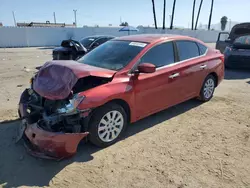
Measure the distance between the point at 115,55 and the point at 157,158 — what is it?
6.39 feet

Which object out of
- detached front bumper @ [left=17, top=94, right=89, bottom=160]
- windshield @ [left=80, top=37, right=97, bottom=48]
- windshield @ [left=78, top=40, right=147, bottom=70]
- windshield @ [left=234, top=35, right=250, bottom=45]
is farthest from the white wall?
detached front bumper @ [left=17, top=94, right=89, bottom=160]

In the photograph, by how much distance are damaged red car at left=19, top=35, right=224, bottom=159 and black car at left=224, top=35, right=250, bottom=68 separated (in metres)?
5.36

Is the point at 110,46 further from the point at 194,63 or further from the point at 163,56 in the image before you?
the point at 194,63

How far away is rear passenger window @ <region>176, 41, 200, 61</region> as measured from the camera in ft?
15.6

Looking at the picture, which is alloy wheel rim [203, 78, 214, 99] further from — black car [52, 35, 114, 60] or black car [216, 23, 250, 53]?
black car [216, 23, 250, 53]

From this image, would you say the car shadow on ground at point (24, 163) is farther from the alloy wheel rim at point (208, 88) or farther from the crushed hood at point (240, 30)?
the crushed hood at point (240, 30)

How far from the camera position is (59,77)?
141 inches

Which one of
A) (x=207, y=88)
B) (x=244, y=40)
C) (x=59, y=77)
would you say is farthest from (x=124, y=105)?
(x=244, y=40)

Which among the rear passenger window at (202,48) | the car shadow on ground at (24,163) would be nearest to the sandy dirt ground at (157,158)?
the car shadow on ground at (24,163)

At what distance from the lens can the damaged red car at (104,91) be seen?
3.22 m

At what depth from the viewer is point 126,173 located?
304 cm

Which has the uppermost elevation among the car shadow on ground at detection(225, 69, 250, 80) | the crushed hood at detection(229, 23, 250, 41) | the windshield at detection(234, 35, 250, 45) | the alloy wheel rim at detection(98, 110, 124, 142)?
the crushed hood at detection(229, 23, 250, 41)

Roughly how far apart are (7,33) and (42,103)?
22.2 meters

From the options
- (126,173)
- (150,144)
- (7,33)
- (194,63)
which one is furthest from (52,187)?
(7,33)
